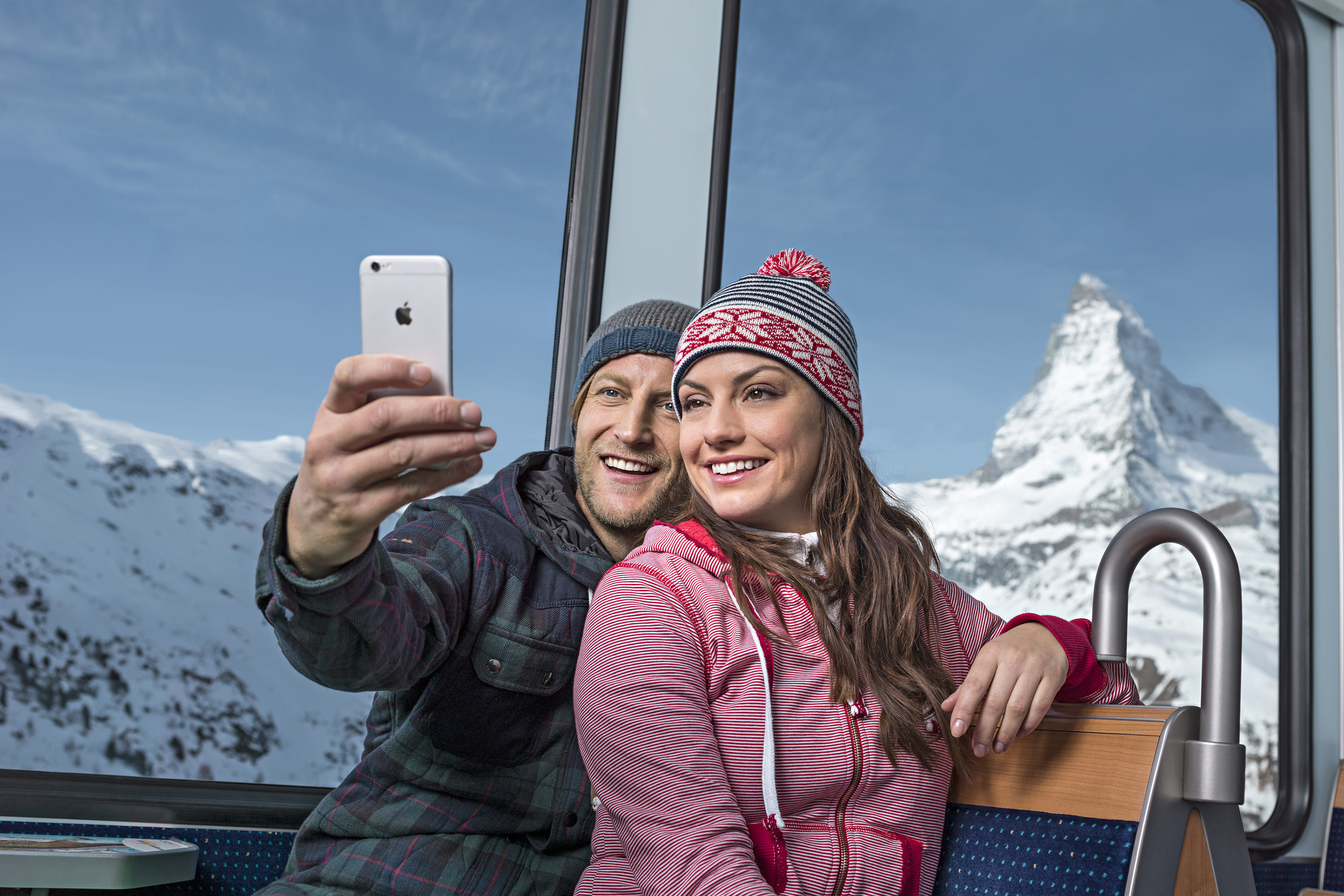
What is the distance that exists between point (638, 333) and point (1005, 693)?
2.52ft

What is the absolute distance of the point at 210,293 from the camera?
1890mm

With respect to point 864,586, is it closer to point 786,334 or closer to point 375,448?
point 786,334

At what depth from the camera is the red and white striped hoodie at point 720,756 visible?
3.04ft

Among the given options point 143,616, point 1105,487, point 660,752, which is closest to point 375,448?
point 660,752

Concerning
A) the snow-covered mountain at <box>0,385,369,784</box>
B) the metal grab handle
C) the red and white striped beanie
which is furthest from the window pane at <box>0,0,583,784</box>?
the metal grab handle

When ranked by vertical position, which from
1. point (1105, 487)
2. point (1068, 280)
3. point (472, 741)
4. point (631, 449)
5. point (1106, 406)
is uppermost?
point (1068, 280)

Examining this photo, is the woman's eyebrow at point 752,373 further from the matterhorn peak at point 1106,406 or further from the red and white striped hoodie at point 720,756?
the matterhorn peak at point 1106,406

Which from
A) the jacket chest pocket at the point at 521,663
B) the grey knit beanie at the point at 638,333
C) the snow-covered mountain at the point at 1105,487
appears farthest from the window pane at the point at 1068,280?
the jacket chest pocket at the point at 521,663

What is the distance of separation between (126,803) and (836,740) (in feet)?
3.68

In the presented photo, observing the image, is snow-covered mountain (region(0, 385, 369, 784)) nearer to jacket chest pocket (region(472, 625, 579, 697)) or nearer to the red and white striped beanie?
jacket chest pocket (region(472, 625, 579, 697))

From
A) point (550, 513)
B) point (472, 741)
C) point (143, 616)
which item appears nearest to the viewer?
point (472, 741)

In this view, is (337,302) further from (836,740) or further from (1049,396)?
(1049,396)

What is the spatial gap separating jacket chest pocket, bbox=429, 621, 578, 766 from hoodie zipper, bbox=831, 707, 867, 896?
0.44 metres

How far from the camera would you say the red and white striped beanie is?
44.9 inches
